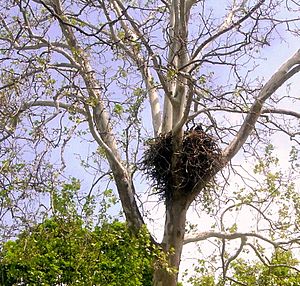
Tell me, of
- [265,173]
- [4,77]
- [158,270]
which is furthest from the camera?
[265,173]

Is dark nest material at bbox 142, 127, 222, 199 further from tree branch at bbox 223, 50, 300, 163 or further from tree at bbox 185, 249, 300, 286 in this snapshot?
tree at bbox 185, 249, 300, 286

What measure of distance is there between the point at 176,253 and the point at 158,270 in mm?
325

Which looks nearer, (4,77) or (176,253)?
(4,77)

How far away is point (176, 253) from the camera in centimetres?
750

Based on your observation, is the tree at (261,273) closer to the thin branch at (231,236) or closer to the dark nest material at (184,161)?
the thin branch at (231,236)

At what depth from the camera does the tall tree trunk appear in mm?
7352

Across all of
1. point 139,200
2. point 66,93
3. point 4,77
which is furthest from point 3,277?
point 66,93

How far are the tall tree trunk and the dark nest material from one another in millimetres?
173

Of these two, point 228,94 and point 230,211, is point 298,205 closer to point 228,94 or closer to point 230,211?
point 230,211

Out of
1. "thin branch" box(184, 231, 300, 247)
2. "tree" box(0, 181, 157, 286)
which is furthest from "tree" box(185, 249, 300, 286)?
"tree" box(0, 181, 157, 286)

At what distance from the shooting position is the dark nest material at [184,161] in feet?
24.2

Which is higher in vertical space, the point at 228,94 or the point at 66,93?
the point at 228,94

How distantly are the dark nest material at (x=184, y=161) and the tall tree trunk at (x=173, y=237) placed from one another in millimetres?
173

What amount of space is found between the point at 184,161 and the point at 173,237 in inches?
39.9
